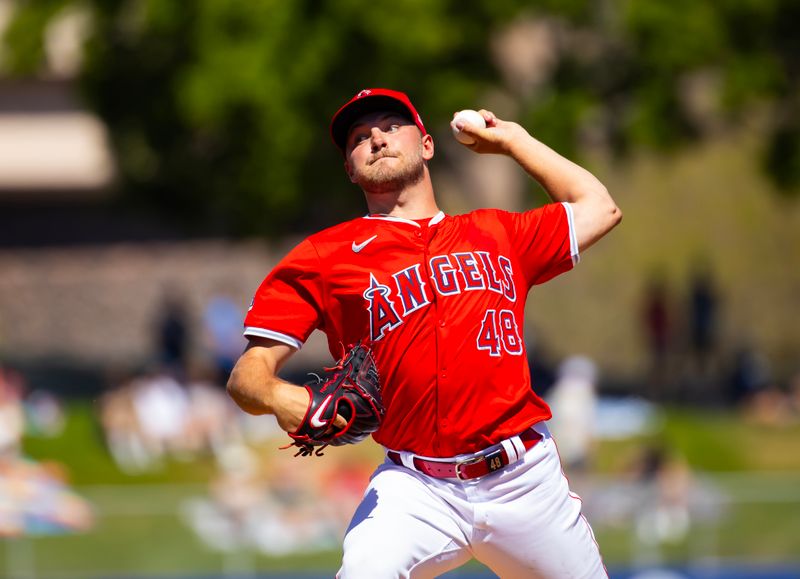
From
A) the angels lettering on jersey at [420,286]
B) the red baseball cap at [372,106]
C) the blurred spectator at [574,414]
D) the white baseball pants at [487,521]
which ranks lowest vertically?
the white baseball pants at [487,521]

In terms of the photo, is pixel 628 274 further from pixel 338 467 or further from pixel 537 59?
pixel 338 467

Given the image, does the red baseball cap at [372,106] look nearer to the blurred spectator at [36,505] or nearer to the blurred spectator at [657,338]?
the blurred spectator at [36,505]

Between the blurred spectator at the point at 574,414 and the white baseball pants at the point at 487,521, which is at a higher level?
the blurred spectator at the point at 574,414

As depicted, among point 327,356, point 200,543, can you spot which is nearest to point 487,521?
point 200,543

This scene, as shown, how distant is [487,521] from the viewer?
490 centimetres

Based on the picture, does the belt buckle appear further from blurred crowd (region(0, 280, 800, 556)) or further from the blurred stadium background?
blurred crowd (region(0, 280, 800, 556))

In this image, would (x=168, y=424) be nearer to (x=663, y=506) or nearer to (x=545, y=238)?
(x=663, y=506)

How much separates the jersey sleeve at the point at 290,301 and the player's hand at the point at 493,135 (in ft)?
2.42

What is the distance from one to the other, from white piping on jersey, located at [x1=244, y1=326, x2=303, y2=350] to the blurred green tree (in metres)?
11.3

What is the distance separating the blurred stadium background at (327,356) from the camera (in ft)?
42.9

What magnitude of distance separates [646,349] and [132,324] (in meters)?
11.4

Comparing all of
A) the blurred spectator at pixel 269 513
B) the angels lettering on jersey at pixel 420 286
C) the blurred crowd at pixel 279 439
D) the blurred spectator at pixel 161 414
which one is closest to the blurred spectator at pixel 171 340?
the blurred crowd at pixel 279 439

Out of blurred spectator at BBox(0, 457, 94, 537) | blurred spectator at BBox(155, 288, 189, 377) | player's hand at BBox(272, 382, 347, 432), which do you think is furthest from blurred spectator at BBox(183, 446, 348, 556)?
player's hand at BBox(272, 382, 347, 432)

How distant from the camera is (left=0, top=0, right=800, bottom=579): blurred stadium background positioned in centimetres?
1309
